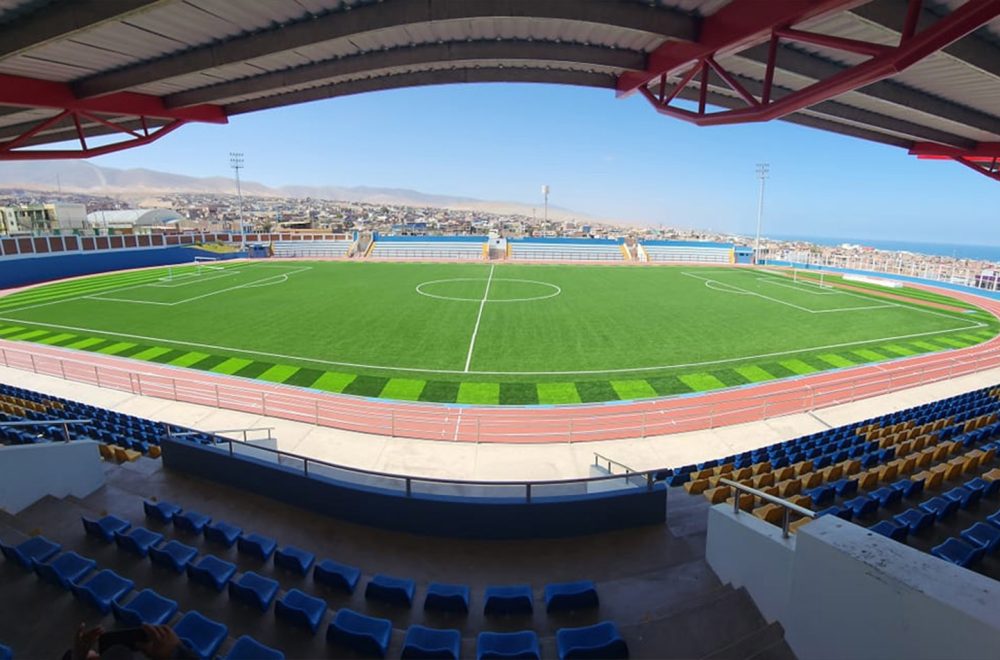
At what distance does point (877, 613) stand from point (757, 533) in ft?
4.85

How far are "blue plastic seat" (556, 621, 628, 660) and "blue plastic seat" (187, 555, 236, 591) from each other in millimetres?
3695

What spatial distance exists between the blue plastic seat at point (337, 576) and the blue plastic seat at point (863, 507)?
6.38 m

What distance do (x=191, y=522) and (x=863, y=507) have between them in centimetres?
903

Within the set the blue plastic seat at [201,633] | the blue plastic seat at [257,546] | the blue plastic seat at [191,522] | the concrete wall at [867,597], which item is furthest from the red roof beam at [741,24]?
the blue plastic seat at [191,522]

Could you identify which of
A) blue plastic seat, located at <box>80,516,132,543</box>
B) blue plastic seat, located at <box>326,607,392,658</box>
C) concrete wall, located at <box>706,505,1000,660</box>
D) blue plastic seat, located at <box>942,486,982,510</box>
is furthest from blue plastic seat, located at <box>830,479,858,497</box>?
blue plastic seat, located at <box>80,516,132,543</box>

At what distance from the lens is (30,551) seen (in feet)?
18.4

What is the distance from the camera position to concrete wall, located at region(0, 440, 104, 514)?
7426 mm

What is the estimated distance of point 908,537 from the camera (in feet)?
19.6

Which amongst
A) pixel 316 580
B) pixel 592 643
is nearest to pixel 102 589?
pixel 316 580

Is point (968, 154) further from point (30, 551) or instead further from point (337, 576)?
point (30, 551)

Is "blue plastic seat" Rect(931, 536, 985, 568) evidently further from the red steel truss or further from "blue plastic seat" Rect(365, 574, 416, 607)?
the red steel truss

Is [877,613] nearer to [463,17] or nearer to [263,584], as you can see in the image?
[263,584]

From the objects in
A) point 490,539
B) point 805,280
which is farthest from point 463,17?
point 805,280

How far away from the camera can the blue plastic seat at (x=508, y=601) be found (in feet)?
16.4
